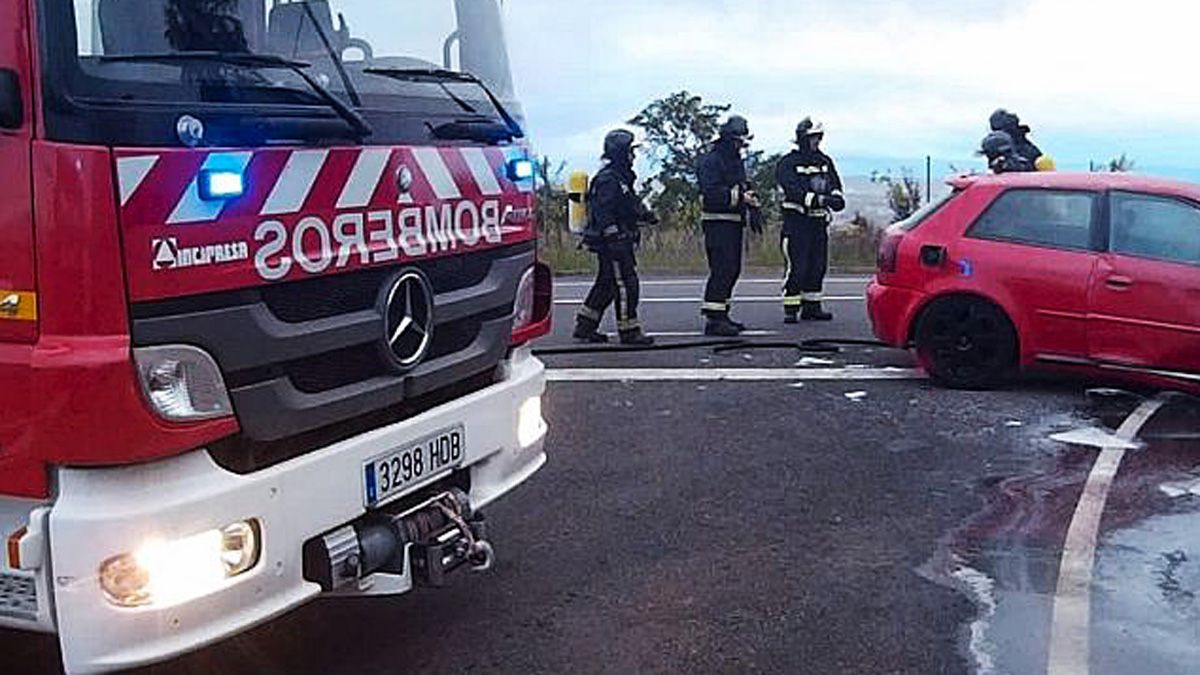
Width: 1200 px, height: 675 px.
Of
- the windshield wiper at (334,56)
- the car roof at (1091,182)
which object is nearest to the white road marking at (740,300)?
the car roof at (1091,182)

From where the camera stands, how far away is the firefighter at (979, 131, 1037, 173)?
37.2 ft

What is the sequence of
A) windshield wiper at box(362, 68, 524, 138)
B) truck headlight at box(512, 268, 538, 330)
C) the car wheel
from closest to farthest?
windshield wiper at box(362, 68, 524, 138) → truck headlight at box(512, 268, 538, 330) → the car wheel

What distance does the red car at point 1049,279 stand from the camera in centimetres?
796

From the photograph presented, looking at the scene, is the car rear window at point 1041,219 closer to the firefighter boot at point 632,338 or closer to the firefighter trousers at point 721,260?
the firefighter trousers at point 721,260

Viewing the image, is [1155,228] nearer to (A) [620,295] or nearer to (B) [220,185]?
(A) [620,295]

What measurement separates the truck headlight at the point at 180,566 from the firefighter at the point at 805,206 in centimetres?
882

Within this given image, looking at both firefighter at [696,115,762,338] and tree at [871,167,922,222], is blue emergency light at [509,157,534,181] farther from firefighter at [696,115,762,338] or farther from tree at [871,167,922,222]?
tree at [871,167,922,222]

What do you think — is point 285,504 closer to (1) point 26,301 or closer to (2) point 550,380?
(1) point 26,301

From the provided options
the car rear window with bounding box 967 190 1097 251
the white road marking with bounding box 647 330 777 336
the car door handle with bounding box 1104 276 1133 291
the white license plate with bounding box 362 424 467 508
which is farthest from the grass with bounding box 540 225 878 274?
the white license plate with bounding box 362 424 467 508

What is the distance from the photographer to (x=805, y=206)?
38.6ft

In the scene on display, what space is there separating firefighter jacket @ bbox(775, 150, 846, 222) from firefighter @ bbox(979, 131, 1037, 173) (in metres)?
1.31

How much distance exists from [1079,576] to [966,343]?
3560 mm

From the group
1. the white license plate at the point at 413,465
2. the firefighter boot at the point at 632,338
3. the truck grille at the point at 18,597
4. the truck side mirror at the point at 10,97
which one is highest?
the truck side mirror at the point at 10,97

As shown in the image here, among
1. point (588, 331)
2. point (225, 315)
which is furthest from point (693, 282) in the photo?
point (225, 315)
